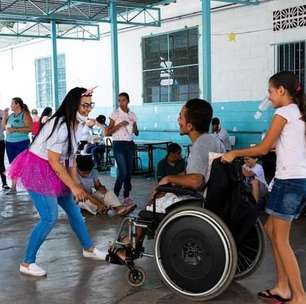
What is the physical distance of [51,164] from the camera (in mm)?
3584

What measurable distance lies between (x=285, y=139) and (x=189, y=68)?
7.66m

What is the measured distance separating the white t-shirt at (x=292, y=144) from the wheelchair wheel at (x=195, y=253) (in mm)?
496

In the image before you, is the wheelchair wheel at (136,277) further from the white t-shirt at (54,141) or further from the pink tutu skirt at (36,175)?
the white t-shirt at (54,141)

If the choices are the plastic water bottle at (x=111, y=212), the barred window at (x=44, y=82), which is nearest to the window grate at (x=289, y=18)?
the plastic water bottle at (x=111, y=212)

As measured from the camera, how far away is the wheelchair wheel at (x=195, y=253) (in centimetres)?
304

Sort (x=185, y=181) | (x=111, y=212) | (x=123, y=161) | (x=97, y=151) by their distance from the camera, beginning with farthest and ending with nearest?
(x=97, y=151) → (x=123, y=161) → (x=111, y=212) → (x=185, y=181)

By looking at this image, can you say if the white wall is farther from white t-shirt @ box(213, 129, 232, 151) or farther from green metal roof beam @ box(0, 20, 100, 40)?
white t-shirt @ box(213, 129, 232, 151)

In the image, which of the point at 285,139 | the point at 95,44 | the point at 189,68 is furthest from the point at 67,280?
the point at 95,44

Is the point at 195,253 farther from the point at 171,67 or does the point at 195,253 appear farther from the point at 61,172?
the point at 171,67

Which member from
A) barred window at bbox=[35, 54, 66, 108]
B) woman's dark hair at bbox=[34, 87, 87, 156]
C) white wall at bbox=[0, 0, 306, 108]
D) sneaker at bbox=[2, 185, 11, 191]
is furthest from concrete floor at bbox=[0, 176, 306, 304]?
barred window at bbox=[35, 54, 66, 108]

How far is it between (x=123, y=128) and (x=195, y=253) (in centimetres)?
380

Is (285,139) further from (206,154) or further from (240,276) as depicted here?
(240,276)

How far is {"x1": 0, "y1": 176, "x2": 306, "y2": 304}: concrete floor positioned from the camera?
337 centimetres

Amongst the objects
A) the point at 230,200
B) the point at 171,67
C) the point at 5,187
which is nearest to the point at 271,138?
the point at 230,200
